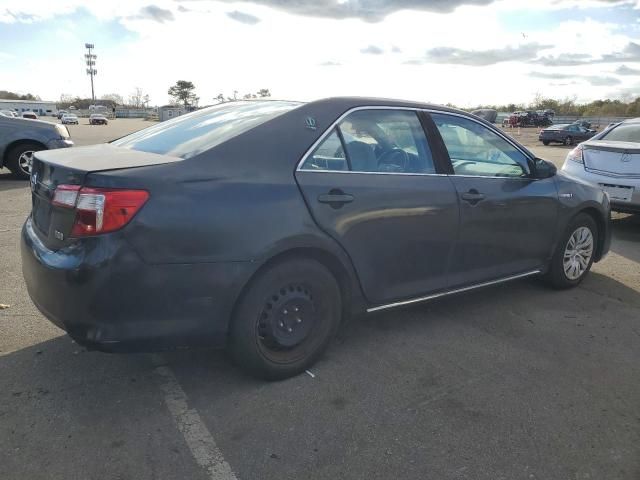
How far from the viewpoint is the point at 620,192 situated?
262 inches

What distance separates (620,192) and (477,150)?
3697 mm

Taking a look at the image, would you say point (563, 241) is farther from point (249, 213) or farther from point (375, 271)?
point (249, 213)

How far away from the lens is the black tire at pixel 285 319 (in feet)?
9.30

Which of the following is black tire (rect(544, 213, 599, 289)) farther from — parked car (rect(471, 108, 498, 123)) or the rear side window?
the rear side window

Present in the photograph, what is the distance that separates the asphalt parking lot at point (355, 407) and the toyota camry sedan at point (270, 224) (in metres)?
0.33

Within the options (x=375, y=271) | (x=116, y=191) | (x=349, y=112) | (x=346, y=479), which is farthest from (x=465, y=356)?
(x=116, y=191)

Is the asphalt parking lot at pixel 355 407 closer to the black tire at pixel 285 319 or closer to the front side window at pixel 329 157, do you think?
the black tire at pixel 285 319

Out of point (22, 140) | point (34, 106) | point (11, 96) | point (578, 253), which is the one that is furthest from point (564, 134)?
point (11, 96)

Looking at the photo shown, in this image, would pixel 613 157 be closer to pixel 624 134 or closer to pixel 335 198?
pixel 624 134

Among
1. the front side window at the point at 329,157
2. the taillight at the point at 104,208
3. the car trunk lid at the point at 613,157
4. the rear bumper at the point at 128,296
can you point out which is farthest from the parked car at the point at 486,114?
the taillight at the point at 104,208

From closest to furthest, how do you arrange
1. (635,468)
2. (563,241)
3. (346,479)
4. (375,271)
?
(346,479), (635,468), (375,271), (563,241)

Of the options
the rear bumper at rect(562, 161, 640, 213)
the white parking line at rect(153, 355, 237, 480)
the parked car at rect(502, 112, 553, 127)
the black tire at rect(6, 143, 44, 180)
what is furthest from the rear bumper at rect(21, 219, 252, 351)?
the parked car at rect(502, 112, 553, 127)

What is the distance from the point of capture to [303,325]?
3.10 m

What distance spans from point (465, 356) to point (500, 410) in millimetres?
641
